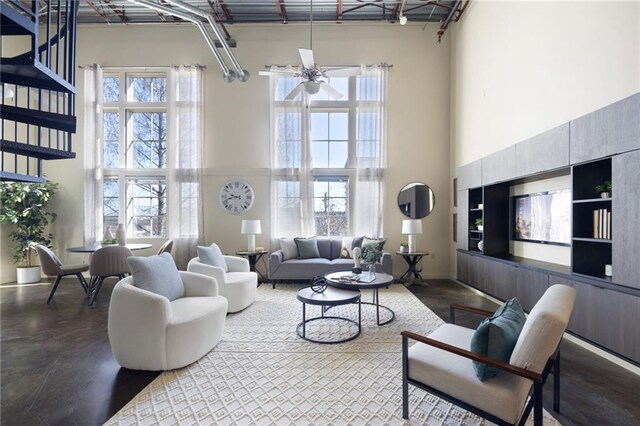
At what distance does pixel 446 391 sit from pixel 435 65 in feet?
20.5

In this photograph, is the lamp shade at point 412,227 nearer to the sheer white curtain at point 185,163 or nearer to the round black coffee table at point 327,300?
the round black coffee table at point 327,300

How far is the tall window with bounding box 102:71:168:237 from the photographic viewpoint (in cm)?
609

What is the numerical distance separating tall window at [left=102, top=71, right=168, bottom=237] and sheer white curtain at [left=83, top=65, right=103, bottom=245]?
0.18 m

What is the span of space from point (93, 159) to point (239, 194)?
3.06 meters

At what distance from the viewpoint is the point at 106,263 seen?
4246mm

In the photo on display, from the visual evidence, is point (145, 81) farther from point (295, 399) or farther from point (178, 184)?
point (295, 399)

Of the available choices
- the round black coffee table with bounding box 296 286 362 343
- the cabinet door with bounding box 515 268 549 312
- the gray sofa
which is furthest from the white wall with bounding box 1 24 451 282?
the round black coffee table with bounding box 296 286 362 343

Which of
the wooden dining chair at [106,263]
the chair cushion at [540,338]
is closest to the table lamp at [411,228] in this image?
the chair cushion at [540,338]

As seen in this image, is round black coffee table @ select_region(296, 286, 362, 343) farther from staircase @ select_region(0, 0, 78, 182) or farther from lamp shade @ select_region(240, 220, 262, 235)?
staircase @ select_region(0, 0, 78, 182)

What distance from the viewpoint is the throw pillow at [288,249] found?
18.1 feet

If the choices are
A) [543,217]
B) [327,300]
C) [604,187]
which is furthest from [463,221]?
[327,300]

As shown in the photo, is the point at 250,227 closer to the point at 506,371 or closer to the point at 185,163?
the point at 185,163

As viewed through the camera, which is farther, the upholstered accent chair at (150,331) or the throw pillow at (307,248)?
the throw pillow at (307,248)

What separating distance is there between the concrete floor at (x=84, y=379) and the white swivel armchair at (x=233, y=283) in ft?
3.94
